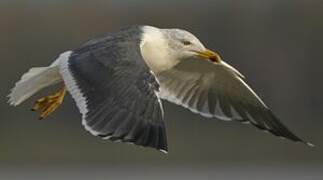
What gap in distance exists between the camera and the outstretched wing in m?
6.11

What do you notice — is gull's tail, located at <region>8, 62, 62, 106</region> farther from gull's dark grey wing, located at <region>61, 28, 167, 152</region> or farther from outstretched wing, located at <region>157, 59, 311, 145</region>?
outstretched wing, located at <region>157, 59, 311, 145</region>

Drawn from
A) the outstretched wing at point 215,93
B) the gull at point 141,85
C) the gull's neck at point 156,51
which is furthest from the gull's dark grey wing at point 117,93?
the outstretched wing at point 215,93

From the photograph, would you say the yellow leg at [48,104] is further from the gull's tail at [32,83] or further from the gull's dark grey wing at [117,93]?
the gull's dark grey wing at [117,93]

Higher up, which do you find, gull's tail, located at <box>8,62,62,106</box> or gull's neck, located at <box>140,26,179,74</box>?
gull's neck, located at <box>140,26,179,74</box>

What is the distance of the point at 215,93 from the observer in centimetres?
624

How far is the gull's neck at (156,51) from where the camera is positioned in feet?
18.9

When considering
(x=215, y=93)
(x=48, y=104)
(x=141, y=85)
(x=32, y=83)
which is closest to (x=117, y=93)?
(x=141, y=85)

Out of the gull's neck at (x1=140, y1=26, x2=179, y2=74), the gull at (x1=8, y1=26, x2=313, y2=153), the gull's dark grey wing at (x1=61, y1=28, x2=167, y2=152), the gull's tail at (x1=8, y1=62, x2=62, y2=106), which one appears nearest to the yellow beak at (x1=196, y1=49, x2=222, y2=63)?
the gull at (x1=8, y1=26, x2=313, y2=153)

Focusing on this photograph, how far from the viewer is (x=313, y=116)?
35.4 ft

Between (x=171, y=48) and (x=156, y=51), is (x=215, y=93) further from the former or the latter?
(x=156, y=51)

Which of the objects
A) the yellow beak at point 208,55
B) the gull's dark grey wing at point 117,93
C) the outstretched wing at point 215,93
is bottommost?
the outstretched wing at point 215,93

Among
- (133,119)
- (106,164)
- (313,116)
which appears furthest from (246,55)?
(133,119)

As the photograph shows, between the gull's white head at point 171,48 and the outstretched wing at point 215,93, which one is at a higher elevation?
the gull's white head at point 171,48

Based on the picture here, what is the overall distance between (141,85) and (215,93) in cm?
119
